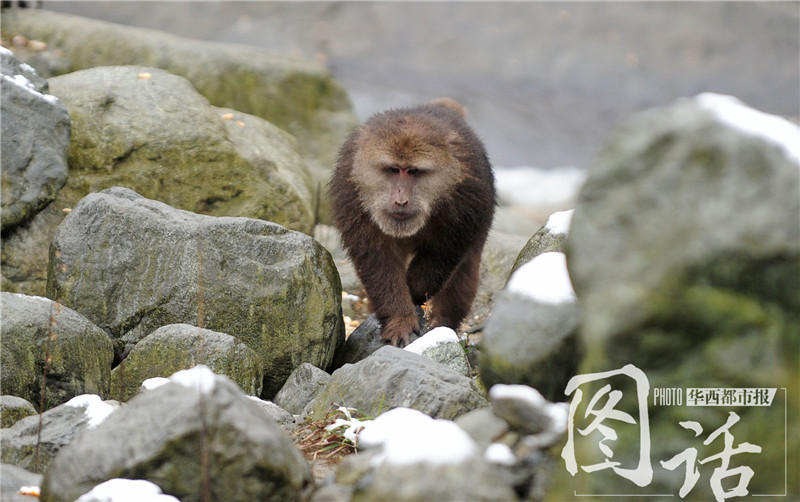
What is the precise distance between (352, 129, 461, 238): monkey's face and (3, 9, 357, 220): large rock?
3837 millimetres

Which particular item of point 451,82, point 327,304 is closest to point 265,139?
point 327,304

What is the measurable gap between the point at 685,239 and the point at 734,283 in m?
0.19

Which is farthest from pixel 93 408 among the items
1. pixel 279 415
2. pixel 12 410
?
pixel 279 415

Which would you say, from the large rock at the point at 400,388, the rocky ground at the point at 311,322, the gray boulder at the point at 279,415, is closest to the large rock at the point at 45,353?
the rocky ground at the point at 311,322

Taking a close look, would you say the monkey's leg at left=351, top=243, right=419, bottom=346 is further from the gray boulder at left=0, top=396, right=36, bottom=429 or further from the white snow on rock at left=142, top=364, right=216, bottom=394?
the white snow on rock at left=142, top=364, right=216, bottom=394

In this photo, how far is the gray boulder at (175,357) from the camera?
504 cm

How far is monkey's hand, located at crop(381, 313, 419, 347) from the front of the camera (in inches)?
257

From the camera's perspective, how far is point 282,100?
12016 mm

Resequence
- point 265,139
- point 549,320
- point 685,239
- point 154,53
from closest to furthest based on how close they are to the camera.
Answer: point 685,239 → point 549,320 → point 265,139 → point 154,53

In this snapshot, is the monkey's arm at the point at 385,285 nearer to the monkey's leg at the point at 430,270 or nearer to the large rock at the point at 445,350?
the monkey's leg at the point at 430,270

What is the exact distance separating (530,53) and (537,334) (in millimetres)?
16751

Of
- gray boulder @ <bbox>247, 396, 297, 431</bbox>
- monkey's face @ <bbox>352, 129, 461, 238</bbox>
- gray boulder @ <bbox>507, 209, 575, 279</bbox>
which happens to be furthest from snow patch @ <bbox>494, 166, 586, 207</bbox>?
gray boulder @ <bbox>247, 396, 297, 431</bbox>

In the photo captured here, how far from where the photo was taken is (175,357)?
5.05 metres

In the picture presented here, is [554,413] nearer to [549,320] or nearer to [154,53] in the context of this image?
[549,320]
